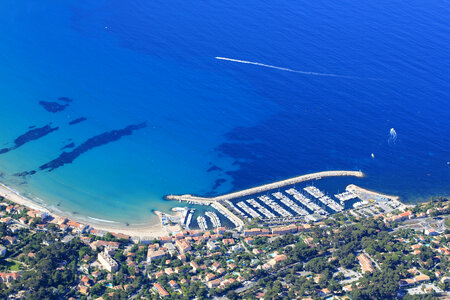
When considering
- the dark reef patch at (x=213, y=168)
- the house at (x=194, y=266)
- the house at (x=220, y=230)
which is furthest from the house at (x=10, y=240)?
the dark reef patch at (x=213, y=168)

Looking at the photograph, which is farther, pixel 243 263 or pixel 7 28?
pixel 7 28

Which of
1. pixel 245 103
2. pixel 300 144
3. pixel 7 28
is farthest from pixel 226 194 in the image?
pixel 7 28

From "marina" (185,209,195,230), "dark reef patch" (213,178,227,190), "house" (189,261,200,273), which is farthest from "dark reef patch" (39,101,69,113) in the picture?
"house" (189,261,200,273)

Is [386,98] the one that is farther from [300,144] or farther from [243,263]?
[243,263]

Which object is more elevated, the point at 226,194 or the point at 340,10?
the point at 340,10

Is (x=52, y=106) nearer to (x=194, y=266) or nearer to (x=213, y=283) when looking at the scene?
(x=194, y=266)

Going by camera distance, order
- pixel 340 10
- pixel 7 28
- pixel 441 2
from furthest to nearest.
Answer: pixel 441 2 → pixel 340 10 → pixel 7 28

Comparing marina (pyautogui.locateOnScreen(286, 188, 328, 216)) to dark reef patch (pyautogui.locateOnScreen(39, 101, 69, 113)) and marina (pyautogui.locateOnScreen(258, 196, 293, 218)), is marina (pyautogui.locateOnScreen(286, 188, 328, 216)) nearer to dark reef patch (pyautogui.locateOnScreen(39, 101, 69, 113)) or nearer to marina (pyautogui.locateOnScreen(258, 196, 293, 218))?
marina (pyautogui.locateOnScreen(258, 196, 293, 218))
